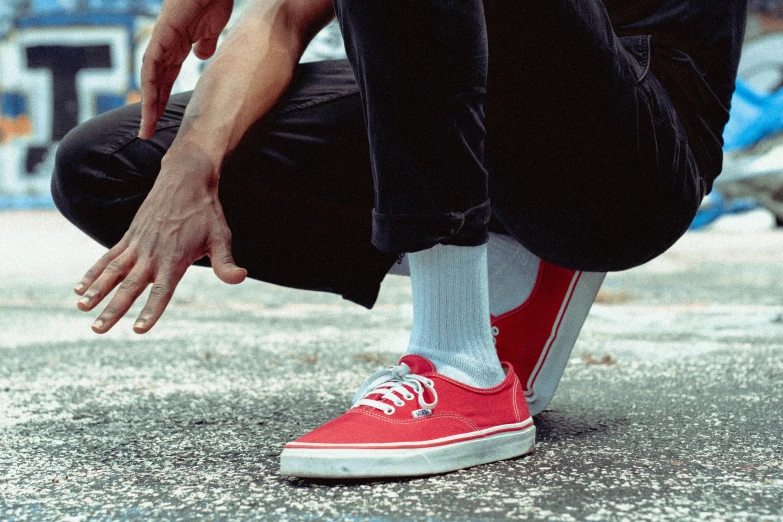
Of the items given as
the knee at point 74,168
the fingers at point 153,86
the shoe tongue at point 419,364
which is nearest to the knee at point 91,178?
the knee at point 74,168

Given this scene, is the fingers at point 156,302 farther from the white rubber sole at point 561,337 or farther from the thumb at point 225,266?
the white rubber sole at point 561,337

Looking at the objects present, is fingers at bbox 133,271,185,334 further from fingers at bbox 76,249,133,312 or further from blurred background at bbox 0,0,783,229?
blurred background at bbox 0,0,783,229

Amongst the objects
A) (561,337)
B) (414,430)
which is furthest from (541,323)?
(414,430)

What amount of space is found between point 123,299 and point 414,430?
41 centimetres

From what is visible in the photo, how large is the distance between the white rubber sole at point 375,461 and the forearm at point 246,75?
468 mm

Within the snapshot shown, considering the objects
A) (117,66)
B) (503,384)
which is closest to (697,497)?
(503,384)

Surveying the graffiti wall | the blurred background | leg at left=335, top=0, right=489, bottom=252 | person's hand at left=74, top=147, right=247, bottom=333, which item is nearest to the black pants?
leg at left=335, top=0, right=489, bottom=252

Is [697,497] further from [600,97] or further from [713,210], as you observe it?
[713,210]

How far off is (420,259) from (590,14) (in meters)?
0.40

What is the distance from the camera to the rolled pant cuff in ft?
3.50

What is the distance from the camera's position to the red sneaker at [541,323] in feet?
4.84

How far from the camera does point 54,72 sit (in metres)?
12.6

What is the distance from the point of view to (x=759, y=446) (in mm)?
1282

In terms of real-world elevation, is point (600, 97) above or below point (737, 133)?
above
